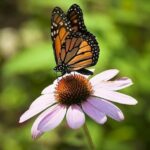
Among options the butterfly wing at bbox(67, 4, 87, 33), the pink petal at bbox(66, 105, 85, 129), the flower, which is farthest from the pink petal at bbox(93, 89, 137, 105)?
the butterfly wing at bbox(67, 4, 87, 33)

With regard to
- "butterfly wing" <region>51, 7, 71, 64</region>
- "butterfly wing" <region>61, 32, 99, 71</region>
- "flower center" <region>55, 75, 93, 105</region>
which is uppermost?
"butterfly wing" <region>51, 7, 71, 64</region>

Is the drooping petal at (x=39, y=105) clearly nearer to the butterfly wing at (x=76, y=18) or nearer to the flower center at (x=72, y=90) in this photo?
the flower center at (x=72, y=90)

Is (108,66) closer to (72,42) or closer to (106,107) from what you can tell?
(72,42)

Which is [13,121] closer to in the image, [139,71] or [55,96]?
[139,71]

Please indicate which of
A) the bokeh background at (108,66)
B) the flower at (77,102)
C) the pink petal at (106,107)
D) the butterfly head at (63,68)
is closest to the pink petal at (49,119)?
the flower at (77,102)

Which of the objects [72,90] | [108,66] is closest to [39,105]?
[72,90]

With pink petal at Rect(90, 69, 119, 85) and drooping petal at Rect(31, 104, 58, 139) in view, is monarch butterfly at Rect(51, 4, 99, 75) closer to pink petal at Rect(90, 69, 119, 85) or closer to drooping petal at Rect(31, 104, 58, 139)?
pink petal at Rect(90, 69, 119, 85)

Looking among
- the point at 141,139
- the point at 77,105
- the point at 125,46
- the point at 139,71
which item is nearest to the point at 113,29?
the point at 125,46
